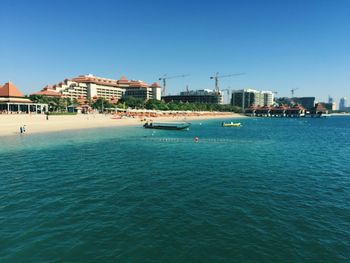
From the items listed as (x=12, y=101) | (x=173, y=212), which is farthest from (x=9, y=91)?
(x=173, y=212)

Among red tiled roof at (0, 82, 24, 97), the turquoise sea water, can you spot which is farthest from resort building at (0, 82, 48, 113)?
the turquoise sea water

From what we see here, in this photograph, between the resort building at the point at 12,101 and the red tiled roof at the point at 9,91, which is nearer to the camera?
the resort building at the point at 12,101

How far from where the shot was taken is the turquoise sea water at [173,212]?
12.7 meters

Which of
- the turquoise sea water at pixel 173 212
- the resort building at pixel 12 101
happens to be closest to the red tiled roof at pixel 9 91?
the resort building at pixel 12 101

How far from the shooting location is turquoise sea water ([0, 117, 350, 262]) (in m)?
12.7

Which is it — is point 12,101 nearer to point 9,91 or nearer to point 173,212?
point 9,91

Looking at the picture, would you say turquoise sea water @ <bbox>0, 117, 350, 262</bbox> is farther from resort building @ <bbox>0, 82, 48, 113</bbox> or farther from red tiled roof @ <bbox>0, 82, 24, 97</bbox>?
red tiled roof @ <bbox>0, 82, 24, 97</bbox>

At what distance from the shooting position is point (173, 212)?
17.3 meters

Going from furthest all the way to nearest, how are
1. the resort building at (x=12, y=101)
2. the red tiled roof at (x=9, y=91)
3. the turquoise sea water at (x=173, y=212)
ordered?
1. the red tiled roof at (x=9, y=91)
2. the resort building at (x=12, y=101)
3. the turquoise sea water at (x=173, y=212)

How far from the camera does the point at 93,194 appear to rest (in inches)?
827

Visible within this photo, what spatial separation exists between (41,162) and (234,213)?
26.8 metres

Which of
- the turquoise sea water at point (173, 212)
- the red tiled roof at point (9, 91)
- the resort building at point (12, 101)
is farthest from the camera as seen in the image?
the red tiled roof at point (9, 91)

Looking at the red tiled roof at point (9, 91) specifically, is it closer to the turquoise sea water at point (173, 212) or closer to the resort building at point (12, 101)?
the resort building at point (12, 101)

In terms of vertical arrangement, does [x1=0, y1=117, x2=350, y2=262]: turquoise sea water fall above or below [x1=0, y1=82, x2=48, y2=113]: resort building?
below
